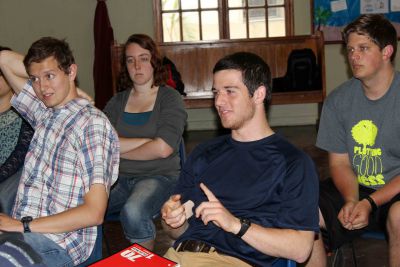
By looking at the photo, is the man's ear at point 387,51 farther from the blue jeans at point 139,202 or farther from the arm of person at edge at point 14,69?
the arm of person at edge at point 14,69

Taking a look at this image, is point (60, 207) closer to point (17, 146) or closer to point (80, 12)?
point (17, 146)

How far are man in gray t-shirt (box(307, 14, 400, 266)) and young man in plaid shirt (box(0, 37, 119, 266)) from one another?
40.2 inches

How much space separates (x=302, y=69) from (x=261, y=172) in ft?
17.1

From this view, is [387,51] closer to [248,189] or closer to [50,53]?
[248,189]

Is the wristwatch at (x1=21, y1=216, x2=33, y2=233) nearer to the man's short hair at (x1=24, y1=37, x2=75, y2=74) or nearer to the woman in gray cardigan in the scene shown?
the man's short hair at (x1=24, y1=37, x2=75, y2=74)

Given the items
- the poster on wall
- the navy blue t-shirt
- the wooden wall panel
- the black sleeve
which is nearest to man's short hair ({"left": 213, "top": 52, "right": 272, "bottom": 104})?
the navy blue t-shirt

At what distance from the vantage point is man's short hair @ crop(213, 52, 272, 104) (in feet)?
6.35

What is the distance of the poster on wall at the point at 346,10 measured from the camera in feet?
25.4

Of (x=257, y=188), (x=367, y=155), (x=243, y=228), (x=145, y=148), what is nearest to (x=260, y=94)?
(x=257, y=188)

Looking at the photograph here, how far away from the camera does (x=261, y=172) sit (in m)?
1.89

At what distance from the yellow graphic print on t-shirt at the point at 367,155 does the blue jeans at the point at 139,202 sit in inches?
36.5

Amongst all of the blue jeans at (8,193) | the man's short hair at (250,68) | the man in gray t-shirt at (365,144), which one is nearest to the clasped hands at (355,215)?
the man in gray t-shirt at (365,144)

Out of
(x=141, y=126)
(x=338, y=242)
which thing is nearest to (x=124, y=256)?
(x=338, y=242)

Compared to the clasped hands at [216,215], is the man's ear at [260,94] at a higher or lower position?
higher
